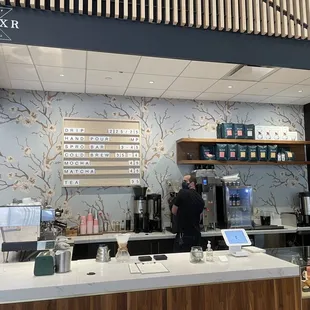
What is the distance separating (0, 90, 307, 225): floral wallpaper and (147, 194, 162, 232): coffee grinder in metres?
0.35

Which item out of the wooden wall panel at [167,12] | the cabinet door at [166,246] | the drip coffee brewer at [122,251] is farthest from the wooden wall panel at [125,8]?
the cabinet door at [166,246]

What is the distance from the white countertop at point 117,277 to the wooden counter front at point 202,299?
4 centimetres

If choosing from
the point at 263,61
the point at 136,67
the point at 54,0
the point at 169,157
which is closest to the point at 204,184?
the point at 169,157

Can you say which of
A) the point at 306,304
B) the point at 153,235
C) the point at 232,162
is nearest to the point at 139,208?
the point at 153,235

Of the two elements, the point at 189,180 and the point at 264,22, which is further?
the point at 189,180

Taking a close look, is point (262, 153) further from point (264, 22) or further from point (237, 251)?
point (264, 22)

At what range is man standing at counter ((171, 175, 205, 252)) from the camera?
4.50 meters

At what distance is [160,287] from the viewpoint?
7.37 feet

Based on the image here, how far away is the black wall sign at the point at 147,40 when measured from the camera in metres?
1.34

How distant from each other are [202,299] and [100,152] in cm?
338

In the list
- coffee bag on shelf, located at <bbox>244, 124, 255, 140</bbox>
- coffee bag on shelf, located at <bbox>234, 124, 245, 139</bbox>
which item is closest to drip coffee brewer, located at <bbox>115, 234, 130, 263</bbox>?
coffee bag on shelf, located at <bbox>234, 124, 245, 139</bbox>

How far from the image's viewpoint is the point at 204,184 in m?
5.16

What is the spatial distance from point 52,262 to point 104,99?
11.5 feet

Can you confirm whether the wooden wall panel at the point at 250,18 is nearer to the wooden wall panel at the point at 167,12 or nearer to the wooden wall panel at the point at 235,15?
the wooden wall panel at the point at 235,15
